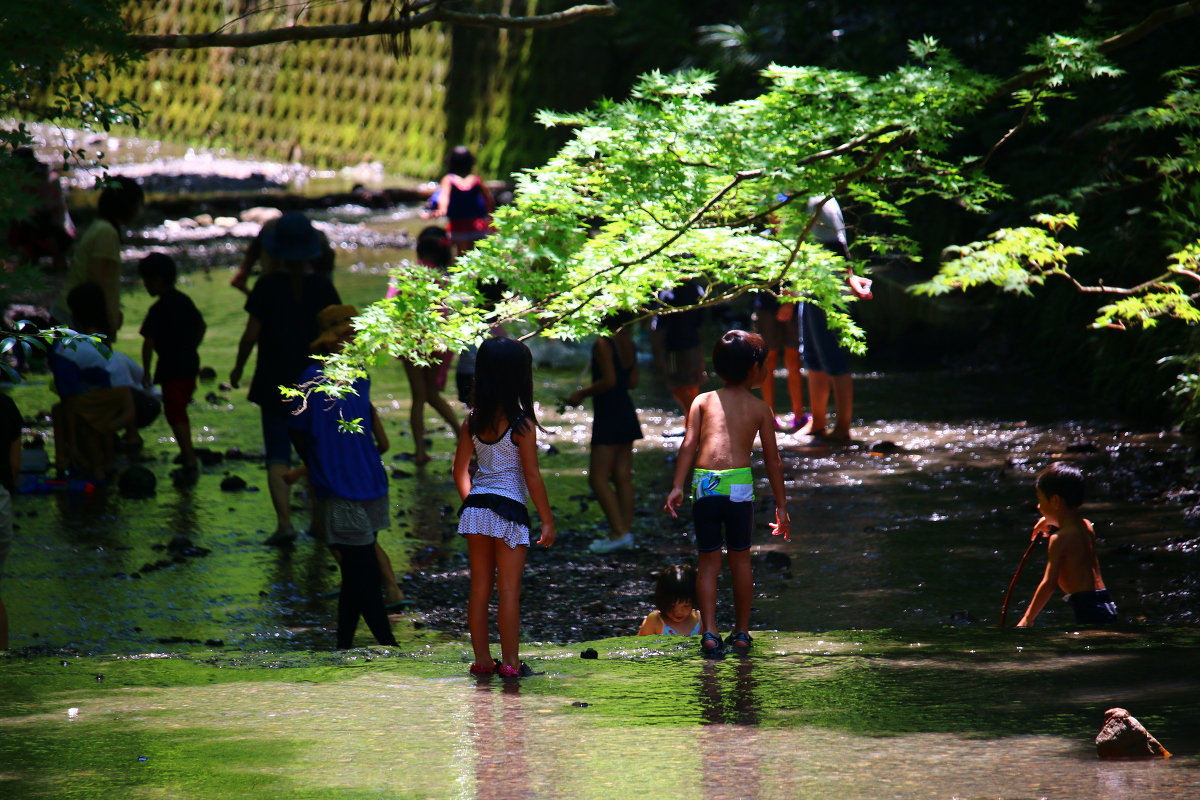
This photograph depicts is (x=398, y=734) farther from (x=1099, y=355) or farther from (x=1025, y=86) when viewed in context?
(x=1099, y=355)

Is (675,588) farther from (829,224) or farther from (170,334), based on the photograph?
(170,334)

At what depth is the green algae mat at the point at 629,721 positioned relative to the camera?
3770 mm

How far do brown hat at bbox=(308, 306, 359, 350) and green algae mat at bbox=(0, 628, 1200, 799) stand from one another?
5.16 ft

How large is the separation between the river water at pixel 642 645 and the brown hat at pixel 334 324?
1557 mm

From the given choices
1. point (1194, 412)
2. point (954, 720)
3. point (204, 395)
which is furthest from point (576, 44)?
point (954, 720)

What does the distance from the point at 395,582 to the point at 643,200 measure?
256cm

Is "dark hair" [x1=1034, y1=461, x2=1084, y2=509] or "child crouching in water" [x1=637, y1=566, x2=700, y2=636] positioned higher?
"dark hair" [x1=1034, y1=461, x2=1084, y2=509]

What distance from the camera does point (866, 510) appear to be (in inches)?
331

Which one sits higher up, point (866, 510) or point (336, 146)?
point (336, 146)

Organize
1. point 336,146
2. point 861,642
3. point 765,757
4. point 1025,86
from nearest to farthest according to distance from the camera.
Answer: point 765,757
point 861,642
point 1025,86
point 336,146

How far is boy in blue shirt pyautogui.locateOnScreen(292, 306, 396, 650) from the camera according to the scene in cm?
599

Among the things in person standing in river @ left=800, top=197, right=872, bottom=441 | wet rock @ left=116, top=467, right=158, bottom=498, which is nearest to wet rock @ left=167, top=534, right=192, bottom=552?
wet rock @ left=116, top=467, right=158, bottom=498

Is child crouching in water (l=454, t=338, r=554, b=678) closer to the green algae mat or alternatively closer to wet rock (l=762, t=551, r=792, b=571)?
the green algae mat

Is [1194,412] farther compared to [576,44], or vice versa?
[576,44]
